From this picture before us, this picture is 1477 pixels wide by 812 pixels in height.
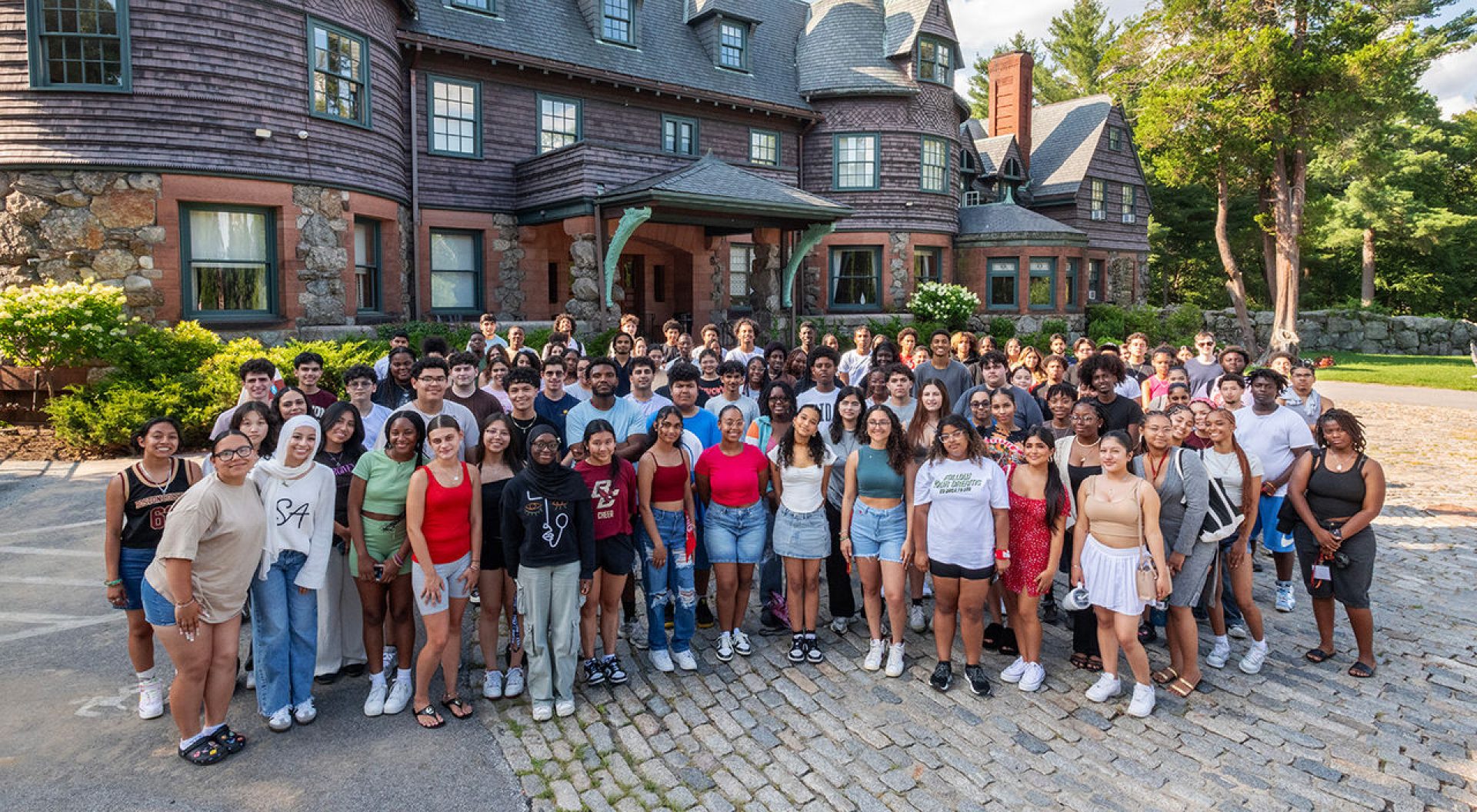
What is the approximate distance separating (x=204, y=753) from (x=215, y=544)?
42.8 inches

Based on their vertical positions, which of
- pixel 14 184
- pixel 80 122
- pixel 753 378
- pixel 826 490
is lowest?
pixel 826 490

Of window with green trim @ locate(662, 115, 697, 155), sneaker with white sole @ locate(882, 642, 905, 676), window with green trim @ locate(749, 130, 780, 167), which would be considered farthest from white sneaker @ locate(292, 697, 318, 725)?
window with green trim @ locate(749, 130, 780, 167)

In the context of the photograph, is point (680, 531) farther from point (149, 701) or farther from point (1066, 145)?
point (1066, 145)

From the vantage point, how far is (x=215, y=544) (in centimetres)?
419

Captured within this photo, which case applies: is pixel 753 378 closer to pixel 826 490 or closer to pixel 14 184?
pixel 826 490

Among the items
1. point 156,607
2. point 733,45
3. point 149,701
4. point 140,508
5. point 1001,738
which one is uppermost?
point 733,45

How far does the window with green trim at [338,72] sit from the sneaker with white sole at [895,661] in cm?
1326

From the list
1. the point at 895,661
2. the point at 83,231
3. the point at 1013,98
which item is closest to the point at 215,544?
the point at 895,661

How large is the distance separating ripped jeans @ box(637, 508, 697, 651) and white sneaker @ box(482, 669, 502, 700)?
40.3 inches

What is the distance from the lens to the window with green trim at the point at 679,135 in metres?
20.9

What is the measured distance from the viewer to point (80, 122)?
12.2 m

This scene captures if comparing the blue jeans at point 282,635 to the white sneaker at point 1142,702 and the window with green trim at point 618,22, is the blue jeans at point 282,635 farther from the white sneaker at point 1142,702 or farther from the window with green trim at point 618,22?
the window with green trim at point 618,22

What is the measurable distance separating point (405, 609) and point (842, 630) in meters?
3.04

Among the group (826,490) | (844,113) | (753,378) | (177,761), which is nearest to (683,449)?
(826,490)
